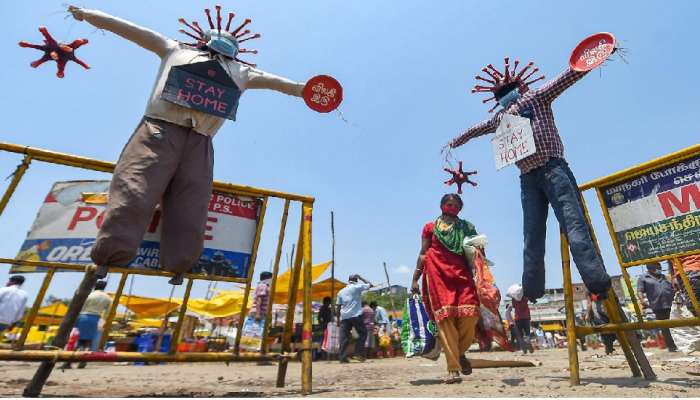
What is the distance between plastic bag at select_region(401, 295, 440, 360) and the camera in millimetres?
4160

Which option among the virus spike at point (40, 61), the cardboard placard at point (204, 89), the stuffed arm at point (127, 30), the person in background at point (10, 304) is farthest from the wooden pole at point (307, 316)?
the person in background at point (10, 304)

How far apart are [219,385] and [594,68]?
4.17 metres

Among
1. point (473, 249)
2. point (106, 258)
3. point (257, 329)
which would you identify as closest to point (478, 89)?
point (473, 249)

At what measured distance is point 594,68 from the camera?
319 cm

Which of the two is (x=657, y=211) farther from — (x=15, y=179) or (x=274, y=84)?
(x=15, y=179)

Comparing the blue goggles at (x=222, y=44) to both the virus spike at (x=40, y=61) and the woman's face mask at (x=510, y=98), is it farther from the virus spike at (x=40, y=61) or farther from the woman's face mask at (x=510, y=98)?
the woman's face mask at (x=510, y=98)

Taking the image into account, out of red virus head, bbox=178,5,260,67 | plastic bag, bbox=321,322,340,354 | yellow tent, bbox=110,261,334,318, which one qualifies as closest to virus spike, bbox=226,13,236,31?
red virus head, bbox=178,5,260,67

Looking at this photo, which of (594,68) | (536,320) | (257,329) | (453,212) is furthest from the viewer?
(536,320)

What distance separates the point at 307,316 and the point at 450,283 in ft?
4.45

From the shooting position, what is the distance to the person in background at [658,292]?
23.9 feet

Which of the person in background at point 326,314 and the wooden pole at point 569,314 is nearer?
the wooden pole at point 569,314

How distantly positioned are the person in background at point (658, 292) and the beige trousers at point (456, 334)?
585cm

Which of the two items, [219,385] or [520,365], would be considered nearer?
[219,385]

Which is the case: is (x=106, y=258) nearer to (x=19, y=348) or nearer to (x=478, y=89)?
(x=19, y=348)
